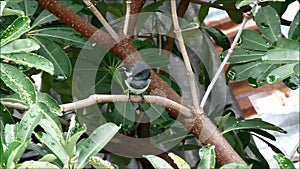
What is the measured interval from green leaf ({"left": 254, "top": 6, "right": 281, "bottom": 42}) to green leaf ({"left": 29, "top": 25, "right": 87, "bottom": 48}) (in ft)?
1.06

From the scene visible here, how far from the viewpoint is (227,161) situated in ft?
2.68

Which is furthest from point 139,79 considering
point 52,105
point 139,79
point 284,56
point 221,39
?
point 221,39

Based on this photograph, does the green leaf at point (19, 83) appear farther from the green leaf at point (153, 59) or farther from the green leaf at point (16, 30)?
the green leaf at point (153, 59)

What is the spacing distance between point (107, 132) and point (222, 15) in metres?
1.63

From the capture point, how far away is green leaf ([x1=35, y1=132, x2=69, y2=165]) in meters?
0.59

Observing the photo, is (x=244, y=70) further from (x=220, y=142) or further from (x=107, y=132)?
(x=107, y=132)

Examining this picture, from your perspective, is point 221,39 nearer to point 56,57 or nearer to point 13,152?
point 56,57

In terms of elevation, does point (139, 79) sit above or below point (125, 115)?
above

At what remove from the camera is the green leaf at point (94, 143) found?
2.02 ft

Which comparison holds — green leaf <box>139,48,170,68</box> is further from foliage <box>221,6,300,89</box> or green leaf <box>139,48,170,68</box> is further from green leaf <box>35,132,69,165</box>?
green leaf <box>35,132,69,165</box>

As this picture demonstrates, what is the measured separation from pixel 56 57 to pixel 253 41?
14.1 inches

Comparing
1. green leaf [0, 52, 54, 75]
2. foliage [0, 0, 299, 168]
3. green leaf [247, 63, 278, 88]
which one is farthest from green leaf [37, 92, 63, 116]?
green leaf [247, 63, 278, 88]

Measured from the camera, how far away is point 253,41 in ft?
2.95

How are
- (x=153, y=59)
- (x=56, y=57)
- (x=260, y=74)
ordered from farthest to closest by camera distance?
(x=153, y=59), (x=56, y=57), (x=260, y=74)
